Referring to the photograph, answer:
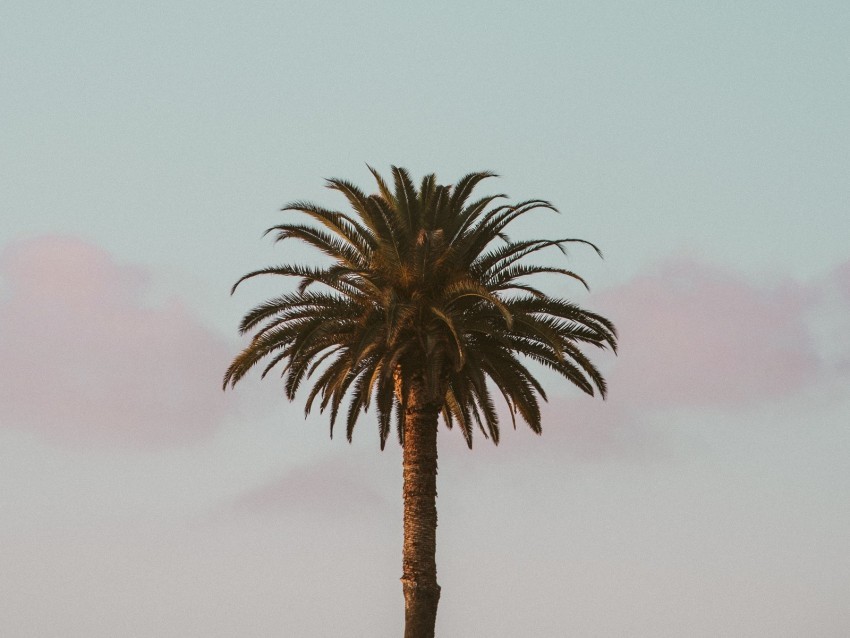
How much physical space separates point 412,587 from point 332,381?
6.56 meters

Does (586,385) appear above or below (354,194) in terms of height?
below

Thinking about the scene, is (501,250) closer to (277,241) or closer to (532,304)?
(532,304)

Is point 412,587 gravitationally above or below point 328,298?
below

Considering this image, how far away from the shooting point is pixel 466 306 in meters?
46.9

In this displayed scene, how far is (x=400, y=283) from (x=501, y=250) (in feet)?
10.6

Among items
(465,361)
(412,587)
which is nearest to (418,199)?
(465,361)

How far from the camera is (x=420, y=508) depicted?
47.2 metres

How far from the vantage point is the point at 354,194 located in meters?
47.8

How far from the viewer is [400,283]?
46969 mm

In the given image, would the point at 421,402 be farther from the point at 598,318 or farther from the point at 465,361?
the point at 598,318

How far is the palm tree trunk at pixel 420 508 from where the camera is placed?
46312 mm

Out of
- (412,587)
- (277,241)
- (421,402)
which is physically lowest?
(412,587)

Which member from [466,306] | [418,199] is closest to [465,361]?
[466,306]

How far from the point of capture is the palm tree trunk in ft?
152
